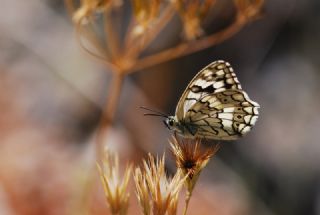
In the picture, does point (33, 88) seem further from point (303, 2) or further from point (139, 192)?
point (139, 192)

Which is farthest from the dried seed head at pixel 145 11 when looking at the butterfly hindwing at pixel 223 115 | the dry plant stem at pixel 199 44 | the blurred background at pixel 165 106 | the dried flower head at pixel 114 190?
the blurred background at pixel 165 106

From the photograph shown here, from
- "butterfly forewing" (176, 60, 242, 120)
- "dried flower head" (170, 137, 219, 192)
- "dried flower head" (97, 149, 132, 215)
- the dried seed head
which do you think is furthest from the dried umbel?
the dried seed head

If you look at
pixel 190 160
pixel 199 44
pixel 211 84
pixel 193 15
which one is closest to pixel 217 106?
pixel 211 84

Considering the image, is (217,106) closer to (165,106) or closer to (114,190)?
(114,190)

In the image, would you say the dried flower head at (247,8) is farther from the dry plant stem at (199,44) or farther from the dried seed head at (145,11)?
the dried seed head at (145,11)

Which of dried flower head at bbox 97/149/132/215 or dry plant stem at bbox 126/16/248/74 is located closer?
dried flower head at bbox 97/149/132/215

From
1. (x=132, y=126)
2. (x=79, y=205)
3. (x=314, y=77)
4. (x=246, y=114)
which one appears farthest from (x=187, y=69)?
(x=246, y=114)

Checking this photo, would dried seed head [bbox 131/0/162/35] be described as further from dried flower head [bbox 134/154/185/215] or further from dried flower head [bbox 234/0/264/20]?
dried flower head [bbox 134/154/185/215]
